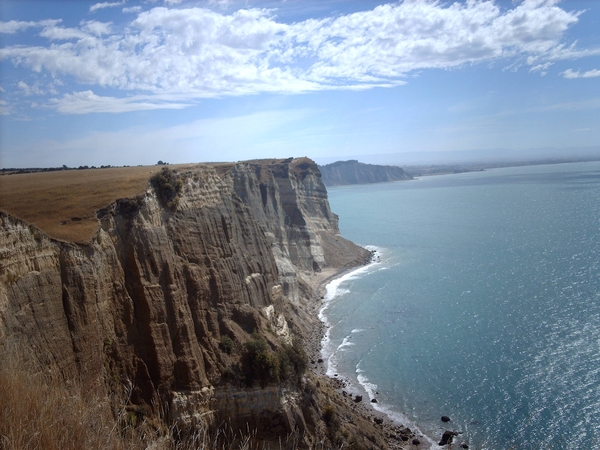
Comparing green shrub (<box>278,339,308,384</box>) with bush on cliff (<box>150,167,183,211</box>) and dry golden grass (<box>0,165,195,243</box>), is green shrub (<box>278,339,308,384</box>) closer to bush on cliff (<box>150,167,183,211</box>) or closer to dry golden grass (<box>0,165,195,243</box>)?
bush on cliff (<box>150,167,183,211</box>)

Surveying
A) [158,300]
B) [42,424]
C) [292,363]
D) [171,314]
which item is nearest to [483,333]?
[292,363]

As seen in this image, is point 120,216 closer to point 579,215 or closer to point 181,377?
point 181,377

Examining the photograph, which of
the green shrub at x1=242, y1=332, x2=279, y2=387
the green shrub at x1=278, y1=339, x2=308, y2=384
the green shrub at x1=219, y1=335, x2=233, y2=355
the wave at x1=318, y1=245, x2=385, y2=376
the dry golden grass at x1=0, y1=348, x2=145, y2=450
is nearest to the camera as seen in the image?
the dry golden grass at x1=0, y1=348, x2=145, y2=450

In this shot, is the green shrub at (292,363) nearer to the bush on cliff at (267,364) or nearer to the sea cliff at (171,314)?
the bush on cliff at (267,364)

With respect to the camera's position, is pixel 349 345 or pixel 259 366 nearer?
pixel 259 366

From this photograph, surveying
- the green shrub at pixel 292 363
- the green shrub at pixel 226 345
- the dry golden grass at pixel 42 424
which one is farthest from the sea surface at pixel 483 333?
the dry golden grass at pixel 42 424

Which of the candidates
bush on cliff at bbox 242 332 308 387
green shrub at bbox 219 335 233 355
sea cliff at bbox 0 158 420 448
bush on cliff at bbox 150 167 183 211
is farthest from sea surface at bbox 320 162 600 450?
bush on cliff at bbox 150 167 183 211

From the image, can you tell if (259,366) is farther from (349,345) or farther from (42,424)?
(349,345)
